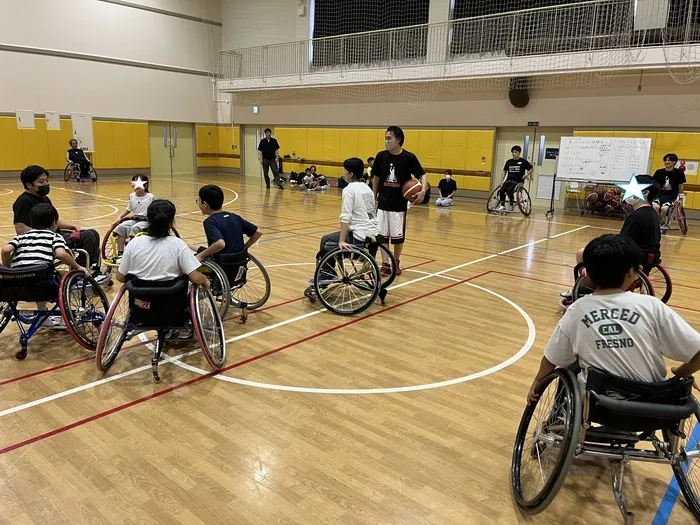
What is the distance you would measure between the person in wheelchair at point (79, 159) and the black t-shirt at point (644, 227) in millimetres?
13315

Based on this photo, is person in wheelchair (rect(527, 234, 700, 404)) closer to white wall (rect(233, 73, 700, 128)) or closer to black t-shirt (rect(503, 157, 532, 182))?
black t-shirt (rect(503, 157, 532, 182))

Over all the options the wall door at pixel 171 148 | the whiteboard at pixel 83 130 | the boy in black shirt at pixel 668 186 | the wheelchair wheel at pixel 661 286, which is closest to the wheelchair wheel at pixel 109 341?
the wheelchair wheel at pixel 661 286

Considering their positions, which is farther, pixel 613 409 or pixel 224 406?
pixel 224 406

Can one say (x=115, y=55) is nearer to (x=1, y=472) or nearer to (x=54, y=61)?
(x=54, y=61)

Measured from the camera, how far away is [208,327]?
3166 millimetres

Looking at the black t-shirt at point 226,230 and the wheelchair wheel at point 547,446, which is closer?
the wheelchair wheel at point 547,446

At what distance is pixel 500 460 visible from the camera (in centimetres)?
222

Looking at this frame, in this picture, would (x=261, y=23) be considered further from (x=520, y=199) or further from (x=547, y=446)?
(x=547, y=446)

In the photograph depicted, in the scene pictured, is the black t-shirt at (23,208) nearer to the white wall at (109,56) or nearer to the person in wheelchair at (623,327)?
the person in wheelchair at (623,327)

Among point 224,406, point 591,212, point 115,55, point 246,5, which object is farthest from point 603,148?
point 115,55

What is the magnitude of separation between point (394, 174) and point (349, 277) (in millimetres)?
1298

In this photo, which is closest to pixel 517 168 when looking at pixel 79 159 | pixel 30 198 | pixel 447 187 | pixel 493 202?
pixel 493 202

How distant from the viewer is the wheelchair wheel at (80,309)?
2936 mm

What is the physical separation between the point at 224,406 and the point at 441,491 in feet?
3.72
